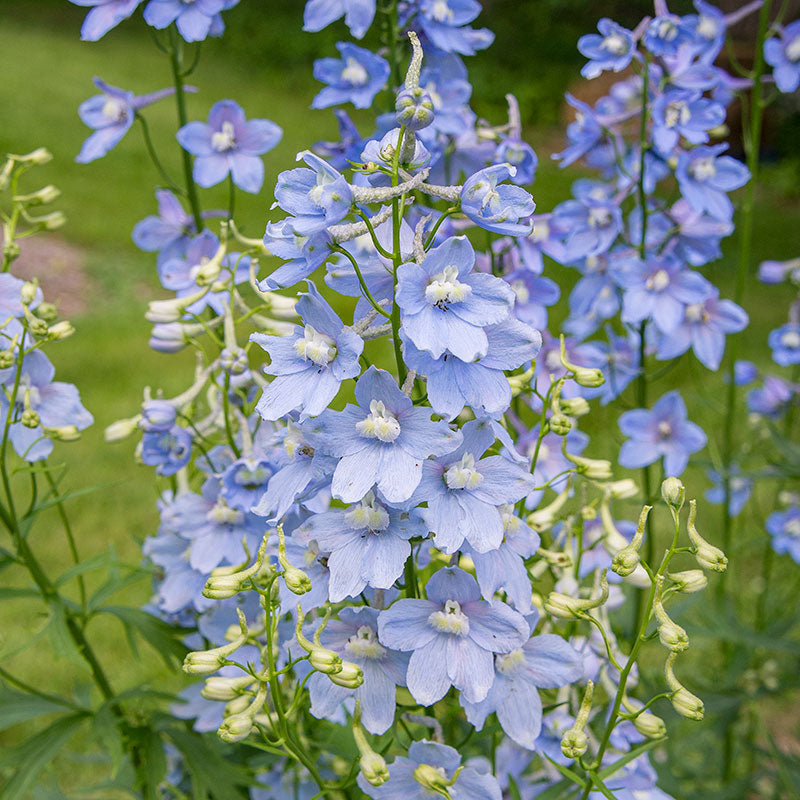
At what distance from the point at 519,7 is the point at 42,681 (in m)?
9.02

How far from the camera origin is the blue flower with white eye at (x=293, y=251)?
962mm

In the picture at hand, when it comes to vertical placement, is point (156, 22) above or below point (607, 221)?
above

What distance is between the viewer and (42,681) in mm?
3008

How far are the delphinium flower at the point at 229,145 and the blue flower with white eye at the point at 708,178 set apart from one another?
29.9 inches

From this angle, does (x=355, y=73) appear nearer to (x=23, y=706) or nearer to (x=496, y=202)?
(x=496, y=202)

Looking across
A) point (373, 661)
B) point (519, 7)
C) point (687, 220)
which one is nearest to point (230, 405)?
point (373, 661)

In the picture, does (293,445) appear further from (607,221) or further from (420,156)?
(607,221)

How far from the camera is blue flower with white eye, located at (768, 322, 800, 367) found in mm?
2275

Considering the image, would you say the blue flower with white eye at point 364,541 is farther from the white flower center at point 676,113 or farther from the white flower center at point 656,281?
the white flower center at point 676,113

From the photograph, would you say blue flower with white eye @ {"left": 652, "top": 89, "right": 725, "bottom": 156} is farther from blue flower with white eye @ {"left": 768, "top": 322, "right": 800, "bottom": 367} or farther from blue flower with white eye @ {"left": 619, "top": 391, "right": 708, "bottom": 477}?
blue flower with white eye @ {"left": 768, "top": 322, "right": 800, "bottom": 367}

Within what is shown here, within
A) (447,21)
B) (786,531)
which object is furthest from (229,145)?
(786,531)

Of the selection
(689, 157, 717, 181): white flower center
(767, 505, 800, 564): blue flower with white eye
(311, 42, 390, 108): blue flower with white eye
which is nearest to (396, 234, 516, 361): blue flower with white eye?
(311, 42, 390, 108): blue flower with white eye

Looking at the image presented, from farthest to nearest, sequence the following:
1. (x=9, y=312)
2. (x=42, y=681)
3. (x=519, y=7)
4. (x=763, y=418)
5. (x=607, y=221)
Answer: (x=519, y=7)
(x=42, y=681)
(x=763, y=418)
(x=607, y=221)
(x=9, y=312)

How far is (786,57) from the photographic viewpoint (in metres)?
2.00
